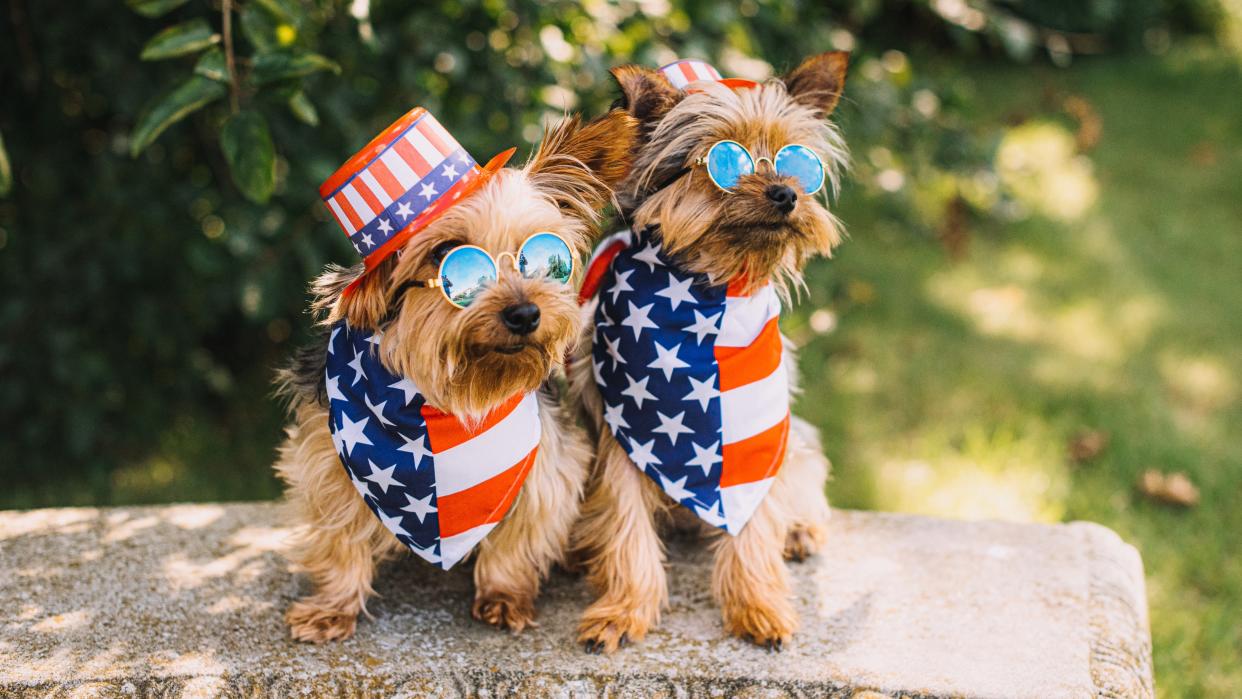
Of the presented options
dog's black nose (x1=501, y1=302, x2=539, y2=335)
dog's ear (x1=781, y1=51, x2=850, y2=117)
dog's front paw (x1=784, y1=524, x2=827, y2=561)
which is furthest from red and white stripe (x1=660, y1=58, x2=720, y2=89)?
dog's front paw (x1=784, y1=524, x2=827, y2=561)

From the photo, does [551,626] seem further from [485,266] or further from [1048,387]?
[1048,387]

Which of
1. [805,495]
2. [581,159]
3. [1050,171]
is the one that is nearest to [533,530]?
[805,495]

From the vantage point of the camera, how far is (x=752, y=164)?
2713 mm

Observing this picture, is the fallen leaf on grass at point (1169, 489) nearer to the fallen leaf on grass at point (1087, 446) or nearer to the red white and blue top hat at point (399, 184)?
the fallen leaf on grass at point (1087, 446)

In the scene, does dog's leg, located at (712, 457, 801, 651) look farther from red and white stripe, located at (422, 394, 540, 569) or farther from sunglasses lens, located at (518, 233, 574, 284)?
sunglasses lens, located at (518, 233, 574, 284)

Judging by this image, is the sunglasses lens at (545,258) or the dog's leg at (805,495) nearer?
the sunglasses lens at (545,258)

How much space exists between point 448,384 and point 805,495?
133cm

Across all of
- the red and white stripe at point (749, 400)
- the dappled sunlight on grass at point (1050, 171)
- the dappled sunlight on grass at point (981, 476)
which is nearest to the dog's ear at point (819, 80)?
the red and white stripe at point (749, 400)

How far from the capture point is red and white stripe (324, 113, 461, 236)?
2.35 metres

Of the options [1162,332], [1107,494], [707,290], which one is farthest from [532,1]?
[1162,332]

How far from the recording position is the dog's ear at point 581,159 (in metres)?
2.52

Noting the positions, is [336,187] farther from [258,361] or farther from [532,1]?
[258,361]

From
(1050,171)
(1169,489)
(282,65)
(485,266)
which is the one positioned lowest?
(1050,171)

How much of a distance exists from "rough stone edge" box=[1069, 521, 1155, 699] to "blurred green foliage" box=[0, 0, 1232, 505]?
1682 mm
